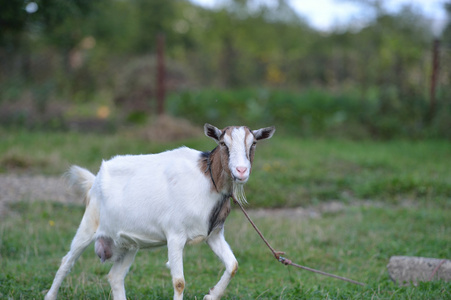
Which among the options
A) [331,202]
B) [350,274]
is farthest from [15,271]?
[331,202]

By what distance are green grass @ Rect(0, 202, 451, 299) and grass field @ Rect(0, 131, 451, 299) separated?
0.5 inches

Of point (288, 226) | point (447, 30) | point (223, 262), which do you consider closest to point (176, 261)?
point (223, 262)

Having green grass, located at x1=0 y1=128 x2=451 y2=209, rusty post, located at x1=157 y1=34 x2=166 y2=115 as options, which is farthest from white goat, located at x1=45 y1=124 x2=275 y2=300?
rusty post, located at x1=157 y1=34 x2=166 y2=115

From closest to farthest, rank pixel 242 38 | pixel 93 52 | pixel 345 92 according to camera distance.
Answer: pixel 345 92 → pixel 93 52 → pixel 242 38

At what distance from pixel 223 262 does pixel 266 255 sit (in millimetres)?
2390

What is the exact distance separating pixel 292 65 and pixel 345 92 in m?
3.72

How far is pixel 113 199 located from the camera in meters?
4.61

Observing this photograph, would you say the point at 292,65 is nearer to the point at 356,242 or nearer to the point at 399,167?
the point at 399,167

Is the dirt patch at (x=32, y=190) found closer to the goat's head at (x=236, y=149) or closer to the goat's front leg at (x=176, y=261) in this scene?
the goat's front leg at (x=176, y=261)

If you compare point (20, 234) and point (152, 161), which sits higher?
point (152, 161)

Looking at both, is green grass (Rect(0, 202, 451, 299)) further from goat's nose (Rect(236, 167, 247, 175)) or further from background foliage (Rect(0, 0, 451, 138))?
background foliage (Rect(0, 0, 451, 138))

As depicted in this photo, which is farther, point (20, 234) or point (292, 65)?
point (292, 65)

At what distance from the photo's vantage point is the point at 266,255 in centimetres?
672

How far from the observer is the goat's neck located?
4.32 m
